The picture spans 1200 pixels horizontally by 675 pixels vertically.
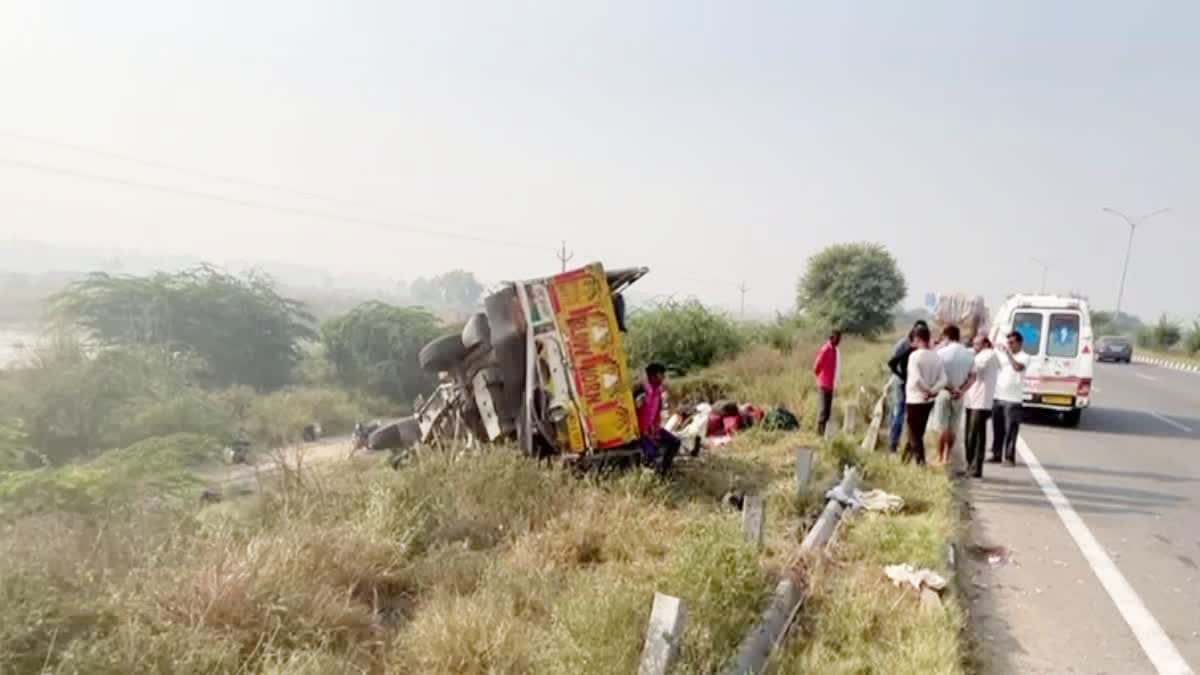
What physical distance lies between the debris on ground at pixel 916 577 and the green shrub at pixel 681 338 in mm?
16492

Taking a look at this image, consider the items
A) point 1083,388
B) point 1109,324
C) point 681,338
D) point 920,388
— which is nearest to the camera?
point 920,388

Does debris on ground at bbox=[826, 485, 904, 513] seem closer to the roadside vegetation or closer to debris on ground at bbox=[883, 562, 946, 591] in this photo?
the roadside vegetation

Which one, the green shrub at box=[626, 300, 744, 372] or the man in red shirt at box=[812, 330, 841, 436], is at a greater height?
the man in red shirt at box=[812, 330, 841, 436]

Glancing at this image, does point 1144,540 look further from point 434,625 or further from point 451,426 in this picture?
point 451,426

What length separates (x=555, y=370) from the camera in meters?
7.70

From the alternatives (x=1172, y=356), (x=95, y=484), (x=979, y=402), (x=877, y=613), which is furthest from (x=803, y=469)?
(x=1172, y=356)

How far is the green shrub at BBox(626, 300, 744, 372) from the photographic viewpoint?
22.4 m

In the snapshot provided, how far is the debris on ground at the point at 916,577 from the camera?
4.68 m

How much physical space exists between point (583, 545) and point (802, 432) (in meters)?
6.35

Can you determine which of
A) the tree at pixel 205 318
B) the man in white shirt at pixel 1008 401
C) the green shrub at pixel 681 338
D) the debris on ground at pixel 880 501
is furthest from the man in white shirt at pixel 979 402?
the tree at pixel 205 318

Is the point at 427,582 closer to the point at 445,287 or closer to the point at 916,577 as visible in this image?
the point at 916,577

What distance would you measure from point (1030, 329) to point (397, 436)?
11151 mm

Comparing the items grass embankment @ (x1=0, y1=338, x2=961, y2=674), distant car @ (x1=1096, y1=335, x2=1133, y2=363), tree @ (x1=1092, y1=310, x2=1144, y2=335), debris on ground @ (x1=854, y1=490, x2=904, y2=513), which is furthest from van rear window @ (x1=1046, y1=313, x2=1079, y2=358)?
tree @ (x1=1092, y1=310, x2=1144, y2=335)

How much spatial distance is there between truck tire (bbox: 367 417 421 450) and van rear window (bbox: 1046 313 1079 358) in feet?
35.6
